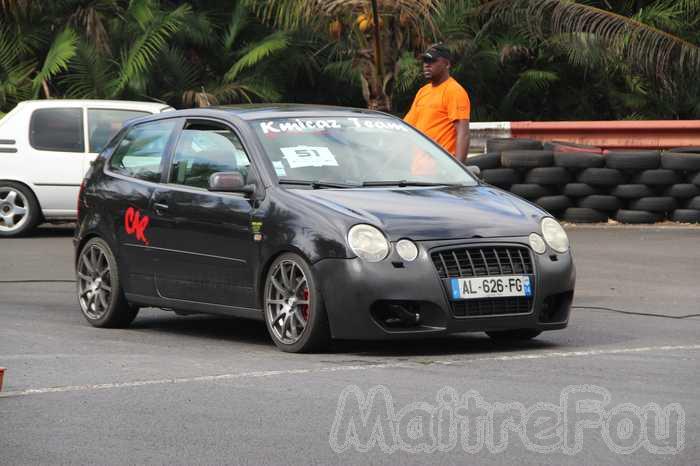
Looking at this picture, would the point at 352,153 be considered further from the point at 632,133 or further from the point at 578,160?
the point at 632,133

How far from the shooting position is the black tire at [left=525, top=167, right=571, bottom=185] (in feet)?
58.9

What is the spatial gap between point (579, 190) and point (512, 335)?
8.56 meters

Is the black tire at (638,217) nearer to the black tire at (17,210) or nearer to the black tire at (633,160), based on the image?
the black tire at (633,160)

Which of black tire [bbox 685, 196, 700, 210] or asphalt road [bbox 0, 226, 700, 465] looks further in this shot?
black tire [bbox 685, 196, 700, 210]

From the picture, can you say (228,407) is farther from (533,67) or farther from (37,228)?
Answer: (533,67)

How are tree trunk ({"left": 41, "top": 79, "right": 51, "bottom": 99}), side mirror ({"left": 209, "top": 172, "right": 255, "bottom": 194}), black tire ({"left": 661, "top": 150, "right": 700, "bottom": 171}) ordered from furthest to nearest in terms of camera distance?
1. tree trunk ({"left": 41, "top": 79, "right": 51, "bottom": 99})
2. black tire ({"left": 661, "top": 150, "right": 700, "bottom": 171})
3. side mirror ({"left": 209, "top": 172, "right": 255, "bottom": 194})

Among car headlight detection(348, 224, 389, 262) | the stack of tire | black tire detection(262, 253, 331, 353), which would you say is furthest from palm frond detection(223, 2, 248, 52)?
car headlight detection(348, 224, 389, 262)

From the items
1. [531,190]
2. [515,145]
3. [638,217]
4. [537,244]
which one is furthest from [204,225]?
[515,145]

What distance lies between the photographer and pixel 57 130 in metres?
19.1

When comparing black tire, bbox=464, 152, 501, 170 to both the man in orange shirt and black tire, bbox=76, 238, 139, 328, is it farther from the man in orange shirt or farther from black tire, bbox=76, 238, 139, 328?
black tire, bbox=76, 238, 139, 328

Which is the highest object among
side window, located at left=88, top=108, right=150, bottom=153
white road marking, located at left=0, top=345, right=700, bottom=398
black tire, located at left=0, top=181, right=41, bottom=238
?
white road marking, located at left=0, top=345, right=700, bottom=398

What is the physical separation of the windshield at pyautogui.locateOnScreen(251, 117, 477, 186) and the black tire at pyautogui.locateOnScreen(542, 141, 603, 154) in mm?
8058

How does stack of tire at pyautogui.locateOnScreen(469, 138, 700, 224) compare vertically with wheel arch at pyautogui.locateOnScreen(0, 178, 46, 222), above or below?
above
